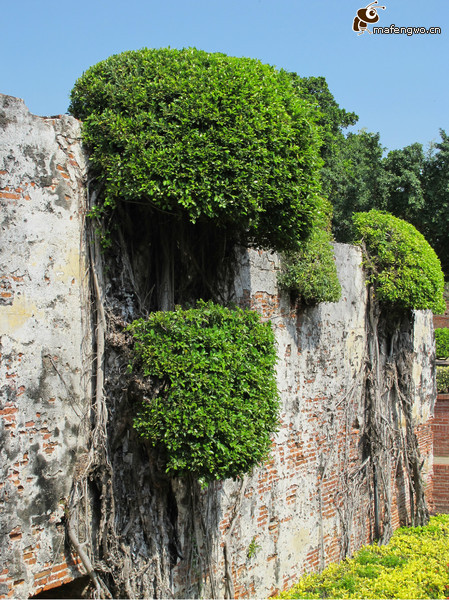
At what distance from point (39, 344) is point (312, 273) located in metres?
3.14

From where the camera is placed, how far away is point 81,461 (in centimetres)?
423

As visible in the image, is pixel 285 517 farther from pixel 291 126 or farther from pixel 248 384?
pixel 291 126

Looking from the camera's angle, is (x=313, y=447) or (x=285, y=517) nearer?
(x=285, y=517)

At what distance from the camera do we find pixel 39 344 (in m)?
4.05

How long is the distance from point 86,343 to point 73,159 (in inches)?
51.2

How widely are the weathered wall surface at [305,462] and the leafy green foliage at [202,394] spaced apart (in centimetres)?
113

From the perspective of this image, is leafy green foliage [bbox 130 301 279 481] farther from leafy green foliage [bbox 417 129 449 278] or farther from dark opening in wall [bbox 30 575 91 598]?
leafy green foliage [bbox 417 129 449 278]

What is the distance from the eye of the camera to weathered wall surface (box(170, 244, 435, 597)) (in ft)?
18.3

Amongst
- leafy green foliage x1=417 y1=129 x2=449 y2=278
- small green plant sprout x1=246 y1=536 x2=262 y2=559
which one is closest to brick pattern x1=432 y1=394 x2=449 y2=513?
leafy green foliage x1=417 y1=129 x2=449 y2=278

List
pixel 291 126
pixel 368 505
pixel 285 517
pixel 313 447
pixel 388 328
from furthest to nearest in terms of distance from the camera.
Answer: pixel 388 328, pixel 368 505, pixel 313 447, pixel 285 517, pixel 291 126

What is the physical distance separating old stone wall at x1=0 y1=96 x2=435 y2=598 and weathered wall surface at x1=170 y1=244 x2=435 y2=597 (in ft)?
0.07

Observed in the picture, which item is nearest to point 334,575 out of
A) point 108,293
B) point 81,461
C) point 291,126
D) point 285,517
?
point 285,517

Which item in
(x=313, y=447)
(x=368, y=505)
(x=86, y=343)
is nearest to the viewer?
(x=86, y=343)

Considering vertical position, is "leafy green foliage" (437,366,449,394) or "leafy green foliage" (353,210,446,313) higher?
"leafy green foliage" (353,210,446,313)
